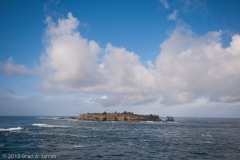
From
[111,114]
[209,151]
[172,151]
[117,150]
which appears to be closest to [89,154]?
[117,150]

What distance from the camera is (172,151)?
3900 cm

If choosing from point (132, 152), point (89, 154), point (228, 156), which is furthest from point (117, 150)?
point (228, 156)

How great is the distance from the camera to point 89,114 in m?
186

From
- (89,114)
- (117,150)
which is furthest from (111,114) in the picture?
(117,150)

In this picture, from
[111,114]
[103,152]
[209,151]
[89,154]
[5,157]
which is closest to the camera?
[5,157]

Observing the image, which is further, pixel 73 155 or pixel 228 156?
pixel 228 156

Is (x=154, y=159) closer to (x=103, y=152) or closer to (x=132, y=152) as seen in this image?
(x=132, y=152)

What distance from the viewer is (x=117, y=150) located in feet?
129

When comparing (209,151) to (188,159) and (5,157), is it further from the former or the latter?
(5,157)

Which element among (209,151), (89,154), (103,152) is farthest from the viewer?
(209,151)

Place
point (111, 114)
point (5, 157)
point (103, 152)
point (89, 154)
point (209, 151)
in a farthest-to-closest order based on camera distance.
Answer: point (111, 114)
point (209, 151)
point (103, 152)
point (89, 154)
point (5, 157)

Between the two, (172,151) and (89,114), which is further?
(89,114)

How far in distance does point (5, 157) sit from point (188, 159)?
31615 millimetres

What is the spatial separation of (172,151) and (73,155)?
19928 millimetres
